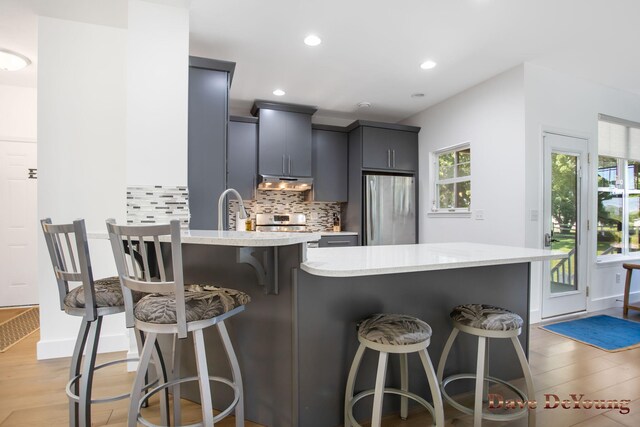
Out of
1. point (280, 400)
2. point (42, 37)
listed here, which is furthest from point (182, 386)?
point (42, 37)

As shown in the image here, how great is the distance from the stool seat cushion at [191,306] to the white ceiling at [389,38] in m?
2.13

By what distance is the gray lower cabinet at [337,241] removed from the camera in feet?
14.1

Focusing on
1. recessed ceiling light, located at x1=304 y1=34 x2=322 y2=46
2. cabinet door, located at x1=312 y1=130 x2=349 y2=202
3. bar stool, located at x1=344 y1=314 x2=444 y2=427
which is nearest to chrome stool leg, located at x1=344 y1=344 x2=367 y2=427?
bar stool, located at x1=344 y1=314 x2=444 y2=427

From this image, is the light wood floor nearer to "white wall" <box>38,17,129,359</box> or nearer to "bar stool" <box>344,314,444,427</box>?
"white wall" <box>38,17,129,359</box>

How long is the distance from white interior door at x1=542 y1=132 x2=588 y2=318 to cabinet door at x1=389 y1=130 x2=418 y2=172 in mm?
1680

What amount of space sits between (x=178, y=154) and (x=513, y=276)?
2.44m

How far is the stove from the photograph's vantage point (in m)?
4.65

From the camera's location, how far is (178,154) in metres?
2.41

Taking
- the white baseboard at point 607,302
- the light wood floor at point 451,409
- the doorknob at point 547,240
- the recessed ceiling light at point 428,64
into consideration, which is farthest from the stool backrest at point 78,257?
the white baseboard at point 607,302

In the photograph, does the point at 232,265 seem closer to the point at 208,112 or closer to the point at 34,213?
the point at 208,112

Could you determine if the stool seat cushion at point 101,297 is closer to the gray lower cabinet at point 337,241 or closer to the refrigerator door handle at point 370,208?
the gray lower cabinet at point 337,241

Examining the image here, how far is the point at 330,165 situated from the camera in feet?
15.4

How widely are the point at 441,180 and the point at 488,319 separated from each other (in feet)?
10.2

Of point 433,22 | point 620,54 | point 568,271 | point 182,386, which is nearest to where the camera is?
point 182,386
